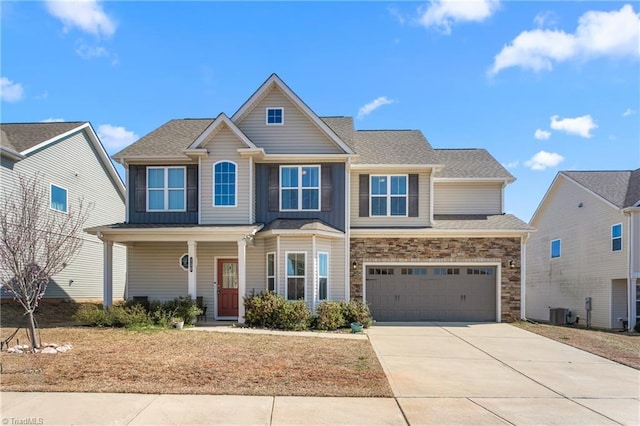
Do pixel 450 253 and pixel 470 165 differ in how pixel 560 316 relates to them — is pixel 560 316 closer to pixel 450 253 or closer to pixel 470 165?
pixel 470 165

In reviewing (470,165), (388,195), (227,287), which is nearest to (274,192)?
(227,287)

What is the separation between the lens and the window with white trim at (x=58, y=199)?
19.6 m

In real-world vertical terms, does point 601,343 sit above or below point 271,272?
below

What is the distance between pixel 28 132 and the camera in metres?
19.6

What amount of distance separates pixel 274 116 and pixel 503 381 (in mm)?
11693

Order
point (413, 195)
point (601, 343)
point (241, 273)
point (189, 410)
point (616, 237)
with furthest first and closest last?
point (616, 237), point (413, 195), point (241, 273), point (601, 343), point (189, 410)

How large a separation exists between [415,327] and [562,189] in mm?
13459

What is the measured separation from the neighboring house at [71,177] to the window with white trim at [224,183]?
5067 mm

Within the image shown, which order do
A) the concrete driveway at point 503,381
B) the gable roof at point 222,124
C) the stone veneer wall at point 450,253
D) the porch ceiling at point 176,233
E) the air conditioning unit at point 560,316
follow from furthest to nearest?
the air conditioning unit at point 560,316, the stone veneer wall at point 450,253, the gable roof at point 222,124, the porch ceiling at point 176,233, the concrete driveway at point 503,381

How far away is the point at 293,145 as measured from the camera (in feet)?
55.7

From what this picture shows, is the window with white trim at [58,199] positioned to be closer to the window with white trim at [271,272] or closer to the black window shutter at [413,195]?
the window with white trim at [271,272]

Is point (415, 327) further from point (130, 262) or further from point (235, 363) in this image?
point (130, 262)

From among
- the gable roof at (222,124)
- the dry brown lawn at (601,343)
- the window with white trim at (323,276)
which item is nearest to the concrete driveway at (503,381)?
the dry brown lawn at (601,343)

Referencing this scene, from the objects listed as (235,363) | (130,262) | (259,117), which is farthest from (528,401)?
(130,262)
